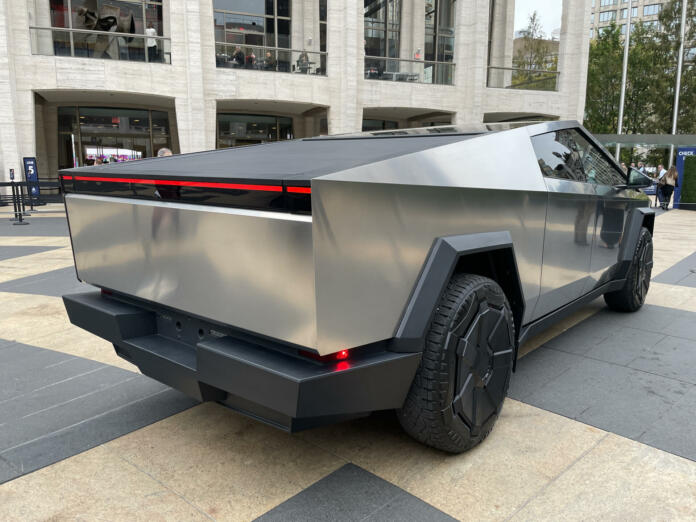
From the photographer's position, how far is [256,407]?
7.06 feet

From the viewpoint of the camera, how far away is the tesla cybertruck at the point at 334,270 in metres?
1.86

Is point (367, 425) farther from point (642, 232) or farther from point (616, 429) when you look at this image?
point (642, 232)

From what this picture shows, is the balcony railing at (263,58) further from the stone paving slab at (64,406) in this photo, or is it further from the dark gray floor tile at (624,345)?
the dark gray floor tile at (624,345)

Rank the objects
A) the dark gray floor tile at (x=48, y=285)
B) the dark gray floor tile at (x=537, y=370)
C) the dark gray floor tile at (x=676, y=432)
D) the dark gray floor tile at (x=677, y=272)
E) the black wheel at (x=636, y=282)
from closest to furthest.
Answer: the dark gray floor tile at (x=676, y=432), the dark gray floor tile at (x=537, y=370), the black wheel at (x=636, y=282), the dark gray floor tile at (x=48, y=285), the dark gray floor tile at (x=677, y=272)

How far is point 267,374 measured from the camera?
1878 millimetres

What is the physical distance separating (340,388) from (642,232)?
3.82 m

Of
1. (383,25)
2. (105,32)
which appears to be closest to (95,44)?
(105,32)

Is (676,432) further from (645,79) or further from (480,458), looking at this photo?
(645,79)

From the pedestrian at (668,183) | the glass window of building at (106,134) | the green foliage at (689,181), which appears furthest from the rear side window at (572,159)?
the glass window of building at (106,134)

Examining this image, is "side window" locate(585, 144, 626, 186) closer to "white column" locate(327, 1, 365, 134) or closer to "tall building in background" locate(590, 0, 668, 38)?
"white column" locate(327, 1, 365, 134)

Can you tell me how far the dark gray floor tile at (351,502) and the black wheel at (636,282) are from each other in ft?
10.6

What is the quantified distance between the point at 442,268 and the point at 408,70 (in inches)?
989

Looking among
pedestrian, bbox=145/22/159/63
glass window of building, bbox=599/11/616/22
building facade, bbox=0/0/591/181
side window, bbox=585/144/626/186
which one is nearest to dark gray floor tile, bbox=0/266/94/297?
side window, bbox=585/144/626/186

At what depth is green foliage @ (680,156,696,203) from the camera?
17456 mm
